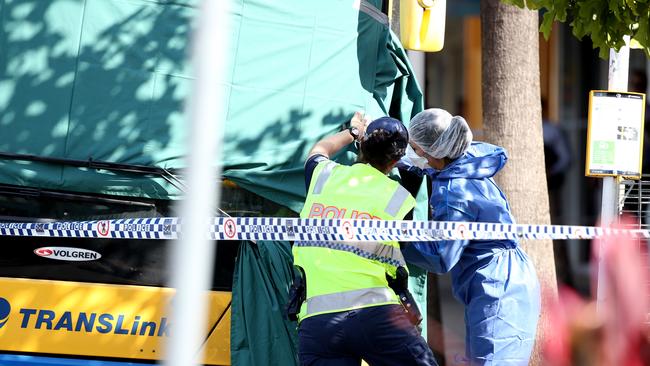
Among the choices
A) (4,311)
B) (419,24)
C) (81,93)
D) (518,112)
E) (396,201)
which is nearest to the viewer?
(396,201)

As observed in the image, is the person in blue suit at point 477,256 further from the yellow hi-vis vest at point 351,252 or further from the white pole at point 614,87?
the white pole at point 614,87

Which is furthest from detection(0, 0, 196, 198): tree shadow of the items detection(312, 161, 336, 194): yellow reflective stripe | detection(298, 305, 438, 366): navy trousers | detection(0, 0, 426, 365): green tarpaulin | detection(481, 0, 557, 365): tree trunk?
detection(481, 0, 557, 365): tree trunk

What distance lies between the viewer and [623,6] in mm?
4871

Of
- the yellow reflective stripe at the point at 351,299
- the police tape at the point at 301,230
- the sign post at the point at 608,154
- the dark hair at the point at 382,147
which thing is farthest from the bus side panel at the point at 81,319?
the sign post at the point at 608,154

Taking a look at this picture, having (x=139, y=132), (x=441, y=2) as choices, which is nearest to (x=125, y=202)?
(x=139, y=132)

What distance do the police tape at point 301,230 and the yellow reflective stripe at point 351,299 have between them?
0.74 ft

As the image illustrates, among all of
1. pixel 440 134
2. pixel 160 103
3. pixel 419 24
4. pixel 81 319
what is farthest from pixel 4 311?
pixel 419 24

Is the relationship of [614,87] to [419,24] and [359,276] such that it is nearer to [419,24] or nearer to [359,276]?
[419,24]

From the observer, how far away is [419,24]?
524 centimetres

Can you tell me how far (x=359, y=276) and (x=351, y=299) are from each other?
10 centimetres

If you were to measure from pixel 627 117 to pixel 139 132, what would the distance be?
2585 millimetres

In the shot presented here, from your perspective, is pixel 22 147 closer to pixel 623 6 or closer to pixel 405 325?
pixel 405 325

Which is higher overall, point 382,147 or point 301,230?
point 382,147

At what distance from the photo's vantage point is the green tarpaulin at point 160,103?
4.97 metres
